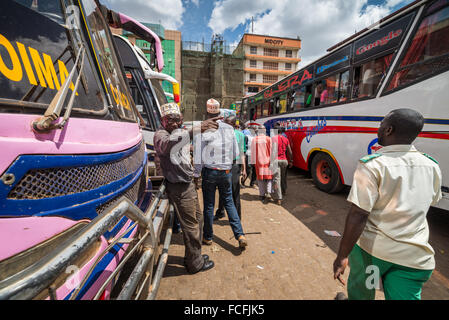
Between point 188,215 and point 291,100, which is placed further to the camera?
point 291,100

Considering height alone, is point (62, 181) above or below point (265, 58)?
below

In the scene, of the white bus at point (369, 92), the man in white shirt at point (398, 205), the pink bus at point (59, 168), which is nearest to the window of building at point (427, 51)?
the white bus at point (369, 92)

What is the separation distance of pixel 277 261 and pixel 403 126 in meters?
2.25

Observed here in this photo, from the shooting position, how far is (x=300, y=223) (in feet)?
12.6

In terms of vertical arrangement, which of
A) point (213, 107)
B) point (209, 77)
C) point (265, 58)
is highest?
point (265, 58)

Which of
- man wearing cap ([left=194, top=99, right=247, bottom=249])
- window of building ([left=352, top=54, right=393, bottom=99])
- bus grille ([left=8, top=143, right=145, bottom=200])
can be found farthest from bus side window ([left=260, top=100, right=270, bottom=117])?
bus grille ([left=8, top=143, right=145, bottom=200])

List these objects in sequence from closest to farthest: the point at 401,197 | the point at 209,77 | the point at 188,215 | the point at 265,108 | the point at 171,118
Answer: the point at 401,197 → the point at 171,118 → the point at 188,215 → the point at 265,108 → the point at 209,77

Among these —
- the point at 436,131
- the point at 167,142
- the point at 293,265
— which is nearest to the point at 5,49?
the point at 167,142

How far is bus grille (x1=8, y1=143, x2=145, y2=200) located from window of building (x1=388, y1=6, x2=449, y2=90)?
4.85 meters

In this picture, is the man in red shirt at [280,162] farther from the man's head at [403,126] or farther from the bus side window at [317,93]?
the man's head at [403,126]

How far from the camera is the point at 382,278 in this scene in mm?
1420

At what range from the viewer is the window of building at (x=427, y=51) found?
3.08 metres

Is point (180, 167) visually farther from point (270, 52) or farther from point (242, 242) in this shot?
point (270, 52)

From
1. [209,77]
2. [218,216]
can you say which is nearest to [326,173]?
[218,216]
